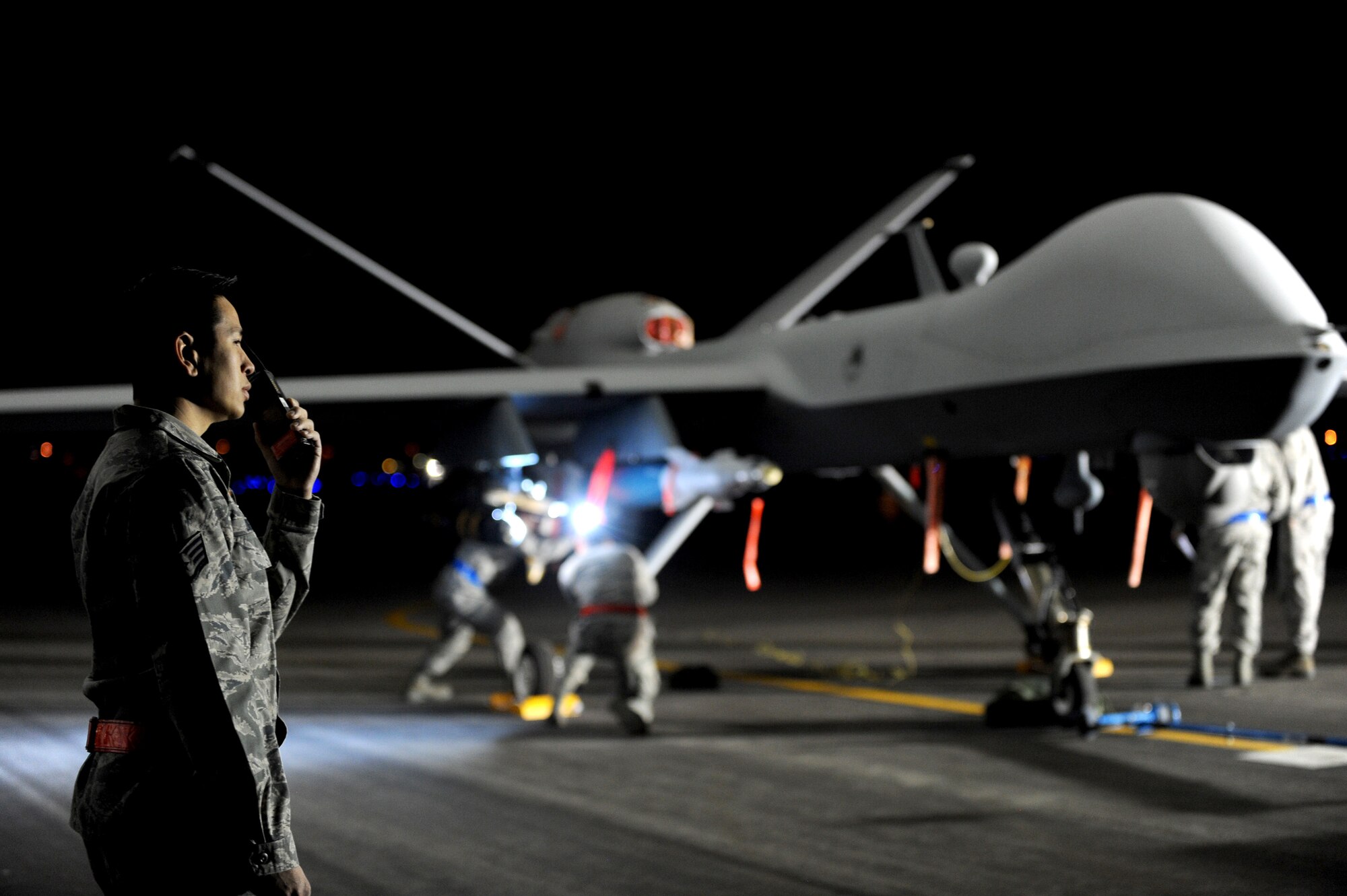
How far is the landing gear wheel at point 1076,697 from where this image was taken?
838 centimetres

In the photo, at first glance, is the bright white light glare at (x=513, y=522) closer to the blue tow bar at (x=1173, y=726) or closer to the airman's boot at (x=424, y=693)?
the airman's boot at (x=424, y=693)

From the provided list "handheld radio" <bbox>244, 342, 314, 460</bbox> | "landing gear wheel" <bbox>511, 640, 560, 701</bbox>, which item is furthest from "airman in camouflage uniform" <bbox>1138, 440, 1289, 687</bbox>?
"handheld radio" <bbox>244, 342, 314, 460</bbox>

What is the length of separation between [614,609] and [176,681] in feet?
23.1

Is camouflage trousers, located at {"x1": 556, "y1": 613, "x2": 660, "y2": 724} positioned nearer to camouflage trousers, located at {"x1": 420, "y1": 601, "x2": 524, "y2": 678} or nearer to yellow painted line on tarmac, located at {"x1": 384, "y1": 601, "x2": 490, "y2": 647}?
camouflage trousers, located at {"x1": 420, "y1": 601, "x2": 524, "y2": 678}

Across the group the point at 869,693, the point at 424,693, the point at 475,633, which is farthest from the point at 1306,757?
the point at 424,693

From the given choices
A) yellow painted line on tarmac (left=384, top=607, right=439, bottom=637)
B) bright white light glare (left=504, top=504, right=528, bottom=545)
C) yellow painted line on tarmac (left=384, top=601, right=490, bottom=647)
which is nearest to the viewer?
bright white light glare (left=504, top=504, right=528, bottom=545)

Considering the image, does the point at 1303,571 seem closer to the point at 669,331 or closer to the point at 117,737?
the point at 669,331

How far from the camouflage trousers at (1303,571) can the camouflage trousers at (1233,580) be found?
0.41 m

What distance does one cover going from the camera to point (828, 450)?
10.2 m

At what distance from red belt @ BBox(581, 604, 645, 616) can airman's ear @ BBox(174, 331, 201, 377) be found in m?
6.77

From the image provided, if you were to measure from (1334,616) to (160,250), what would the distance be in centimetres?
1320

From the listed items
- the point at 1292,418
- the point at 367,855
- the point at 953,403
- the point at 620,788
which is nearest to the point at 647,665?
the point at 620,788

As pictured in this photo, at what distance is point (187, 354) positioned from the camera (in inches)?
109

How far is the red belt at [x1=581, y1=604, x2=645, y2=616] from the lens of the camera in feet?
30.8
